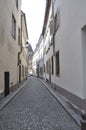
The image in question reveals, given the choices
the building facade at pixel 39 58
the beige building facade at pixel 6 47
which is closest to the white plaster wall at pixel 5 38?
the beige building facade at pixel 6 47

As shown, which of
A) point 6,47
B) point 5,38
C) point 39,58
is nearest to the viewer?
point 5,38

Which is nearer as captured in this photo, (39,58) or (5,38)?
(5,38)

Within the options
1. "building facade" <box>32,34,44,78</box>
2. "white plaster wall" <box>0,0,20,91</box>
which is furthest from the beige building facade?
"building facade" <box>32,34,44,78</box>

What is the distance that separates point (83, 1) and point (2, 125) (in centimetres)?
400

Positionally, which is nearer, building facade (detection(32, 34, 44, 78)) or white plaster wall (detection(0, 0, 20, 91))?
white plaster wall (detection(0, 0, 20, 91))

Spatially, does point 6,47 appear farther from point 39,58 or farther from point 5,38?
point 39,58

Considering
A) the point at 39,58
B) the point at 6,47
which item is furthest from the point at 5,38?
the point at 39,58

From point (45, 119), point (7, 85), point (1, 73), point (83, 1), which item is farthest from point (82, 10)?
point (7, 85)

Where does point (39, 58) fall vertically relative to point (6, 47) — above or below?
above

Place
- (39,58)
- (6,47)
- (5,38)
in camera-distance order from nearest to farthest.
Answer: (5,38) → (6,47) → (39,58)

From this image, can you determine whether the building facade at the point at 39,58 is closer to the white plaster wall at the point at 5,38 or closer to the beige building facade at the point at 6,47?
the beige building facade at the point at 6,47

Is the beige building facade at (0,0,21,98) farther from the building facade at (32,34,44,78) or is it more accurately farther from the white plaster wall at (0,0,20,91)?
the building facade at (32,34,44,78)

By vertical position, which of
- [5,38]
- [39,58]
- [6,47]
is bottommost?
[6,47]

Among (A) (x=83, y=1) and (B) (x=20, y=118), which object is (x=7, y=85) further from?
(A) (x=83, y=1)
